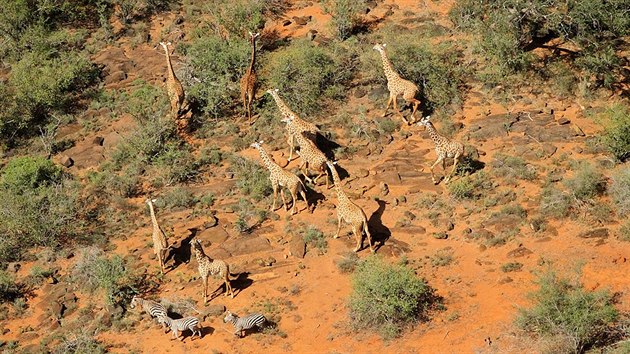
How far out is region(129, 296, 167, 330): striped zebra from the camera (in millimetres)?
17422

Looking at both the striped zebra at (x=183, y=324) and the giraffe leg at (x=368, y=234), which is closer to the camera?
the striped zebra at (x=183, y=324)

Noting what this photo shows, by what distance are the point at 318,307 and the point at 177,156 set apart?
7.65 metres

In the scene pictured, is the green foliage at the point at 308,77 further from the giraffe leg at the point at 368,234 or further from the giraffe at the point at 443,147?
the giraffe leg at the point at 368,234

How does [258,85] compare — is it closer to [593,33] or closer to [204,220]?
[204,220]

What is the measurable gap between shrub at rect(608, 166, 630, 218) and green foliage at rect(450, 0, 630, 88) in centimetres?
539

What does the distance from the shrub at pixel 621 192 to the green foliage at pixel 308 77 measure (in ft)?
29.2

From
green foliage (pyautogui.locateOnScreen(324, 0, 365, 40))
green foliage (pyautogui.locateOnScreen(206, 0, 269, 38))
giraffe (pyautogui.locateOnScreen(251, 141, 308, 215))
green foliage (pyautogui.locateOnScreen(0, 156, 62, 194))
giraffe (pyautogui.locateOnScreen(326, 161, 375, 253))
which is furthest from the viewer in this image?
green foliage (pyautogui.locateOnScreen(206, 0, 269, 38))

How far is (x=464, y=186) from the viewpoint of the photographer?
20.4 meters

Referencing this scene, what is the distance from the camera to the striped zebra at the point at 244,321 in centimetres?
1678

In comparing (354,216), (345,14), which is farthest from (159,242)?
(345,14)

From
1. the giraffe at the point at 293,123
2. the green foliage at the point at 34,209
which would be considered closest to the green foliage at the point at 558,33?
the giraffe at the point at 293,123

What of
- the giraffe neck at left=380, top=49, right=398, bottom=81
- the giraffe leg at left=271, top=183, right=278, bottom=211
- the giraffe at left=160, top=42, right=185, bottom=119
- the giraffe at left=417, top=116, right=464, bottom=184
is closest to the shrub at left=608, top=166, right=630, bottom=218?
the giraffe at left=417, top=116, right=464, bottom=184

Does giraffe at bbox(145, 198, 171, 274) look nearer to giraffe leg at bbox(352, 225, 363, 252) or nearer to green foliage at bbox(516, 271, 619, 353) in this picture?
giraffe leg at bbox(352, 225, 363, 252)

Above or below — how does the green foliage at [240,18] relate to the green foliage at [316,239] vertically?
above
